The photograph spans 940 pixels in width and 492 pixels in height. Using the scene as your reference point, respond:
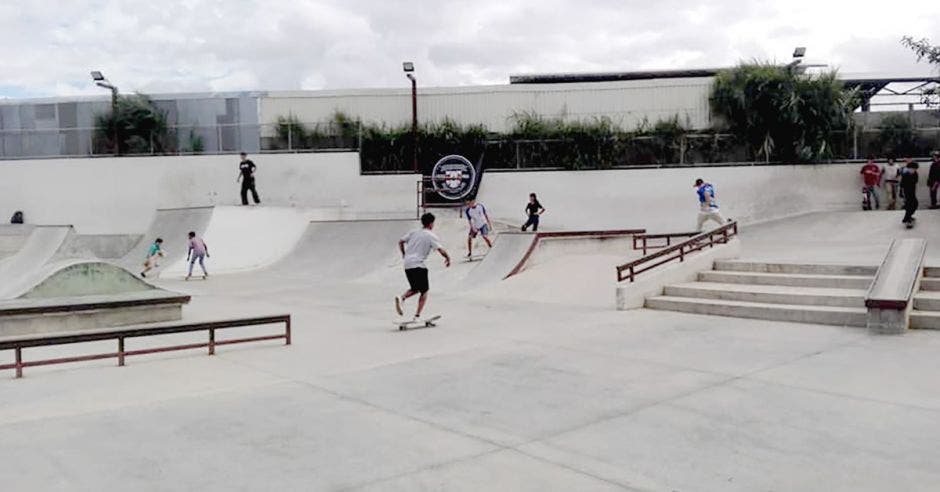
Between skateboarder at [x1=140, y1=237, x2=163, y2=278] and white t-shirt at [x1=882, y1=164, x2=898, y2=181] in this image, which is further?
white t-shirt at [x1=882, y1=164, x2=898, y2=181]

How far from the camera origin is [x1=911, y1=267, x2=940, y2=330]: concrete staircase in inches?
345

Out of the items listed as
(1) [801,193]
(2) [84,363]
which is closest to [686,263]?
(2) [84,363]

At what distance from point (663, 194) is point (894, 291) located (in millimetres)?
14172

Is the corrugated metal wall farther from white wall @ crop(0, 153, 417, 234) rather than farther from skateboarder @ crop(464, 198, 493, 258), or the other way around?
skateboarder @ crop(464, 198, 493, 258)

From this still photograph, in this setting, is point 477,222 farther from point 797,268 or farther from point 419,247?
point 797,268

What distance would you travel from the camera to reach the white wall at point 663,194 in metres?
22.3

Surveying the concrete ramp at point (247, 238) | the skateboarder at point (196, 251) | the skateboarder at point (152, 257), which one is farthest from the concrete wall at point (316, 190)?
the skateboarder at point (196, 251)

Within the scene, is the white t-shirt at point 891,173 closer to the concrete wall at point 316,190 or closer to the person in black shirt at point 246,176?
the concrete wall at point 316,190

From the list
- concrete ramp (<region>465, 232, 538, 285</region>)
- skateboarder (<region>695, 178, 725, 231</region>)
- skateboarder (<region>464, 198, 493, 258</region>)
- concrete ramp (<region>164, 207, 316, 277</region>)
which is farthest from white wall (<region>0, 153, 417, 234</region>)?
skateboarder (<region>695, 178, 725, 231</region>)

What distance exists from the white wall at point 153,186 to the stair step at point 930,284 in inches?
721

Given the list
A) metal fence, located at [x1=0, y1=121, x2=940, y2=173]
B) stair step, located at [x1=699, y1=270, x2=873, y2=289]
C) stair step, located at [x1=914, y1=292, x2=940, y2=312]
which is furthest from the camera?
metal fence, located at [x1=0, y1=121, x2=940, y2=173]

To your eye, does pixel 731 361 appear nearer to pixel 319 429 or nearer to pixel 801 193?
pixel 319 429

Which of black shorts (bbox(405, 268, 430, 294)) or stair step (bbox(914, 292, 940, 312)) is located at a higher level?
black shorts (bbox(405, 268, 430, 294))

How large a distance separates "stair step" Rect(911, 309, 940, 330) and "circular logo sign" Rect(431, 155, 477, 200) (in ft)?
53.3
